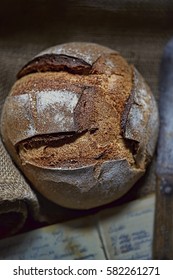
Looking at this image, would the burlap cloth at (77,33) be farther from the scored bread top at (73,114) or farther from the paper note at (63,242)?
the scored bread top at (73,114)

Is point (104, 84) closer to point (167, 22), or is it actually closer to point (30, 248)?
point (167, 22)

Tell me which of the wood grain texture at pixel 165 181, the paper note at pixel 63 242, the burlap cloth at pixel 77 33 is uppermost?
the burlap cloth at pixel 77 33

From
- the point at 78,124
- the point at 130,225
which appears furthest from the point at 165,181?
the point at 78,124

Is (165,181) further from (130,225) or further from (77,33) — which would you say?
(77,33)

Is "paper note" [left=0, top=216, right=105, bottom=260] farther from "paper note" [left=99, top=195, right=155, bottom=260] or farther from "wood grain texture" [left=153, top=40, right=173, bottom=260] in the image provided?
"wood grain texture" [left=153, top=40, right=173, bottom=260]

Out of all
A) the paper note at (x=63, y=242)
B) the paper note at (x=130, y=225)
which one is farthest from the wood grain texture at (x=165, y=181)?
the paper note at (x=63, y=242)

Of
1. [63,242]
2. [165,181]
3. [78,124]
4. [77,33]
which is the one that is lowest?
[63,242]
